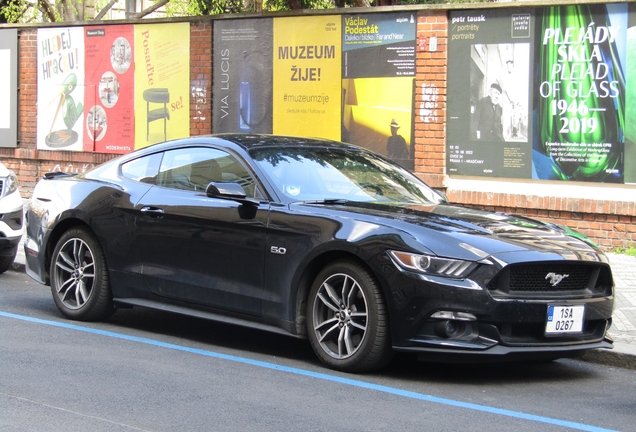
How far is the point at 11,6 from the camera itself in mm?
24375

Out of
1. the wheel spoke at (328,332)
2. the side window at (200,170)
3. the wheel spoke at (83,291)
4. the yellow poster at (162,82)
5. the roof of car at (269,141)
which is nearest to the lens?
the wheel spoke at (328,332)

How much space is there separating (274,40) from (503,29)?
370 centimetres

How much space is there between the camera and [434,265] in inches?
234

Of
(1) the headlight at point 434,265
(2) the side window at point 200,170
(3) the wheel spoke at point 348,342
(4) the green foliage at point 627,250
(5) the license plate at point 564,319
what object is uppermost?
(2) the side window at point 200,170

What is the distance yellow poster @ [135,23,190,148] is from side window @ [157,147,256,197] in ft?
27.6

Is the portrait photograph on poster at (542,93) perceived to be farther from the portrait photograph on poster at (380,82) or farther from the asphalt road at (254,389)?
the asphalt road at (254,389)

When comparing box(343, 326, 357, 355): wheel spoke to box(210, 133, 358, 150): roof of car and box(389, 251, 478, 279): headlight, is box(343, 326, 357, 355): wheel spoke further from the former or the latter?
box(210, 133, 358, 150): roof of car

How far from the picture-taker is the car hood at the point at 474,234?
595 cm

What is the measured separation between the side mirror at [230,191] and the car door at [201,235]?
0.14ft

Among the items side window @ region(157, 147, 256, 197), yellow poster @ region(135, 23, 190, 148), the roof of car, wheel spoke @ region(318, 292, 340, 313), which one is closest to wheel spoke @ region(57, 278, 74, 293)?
side window @ region(157, 147, 256, 197)

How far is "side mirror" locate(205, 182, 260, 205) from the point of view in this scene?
684 cm

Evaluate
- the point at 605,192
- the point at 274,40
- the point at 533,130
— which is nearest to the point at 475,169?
the point at 533,130

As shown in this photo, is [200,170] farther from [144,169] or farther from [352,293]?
[352,293]

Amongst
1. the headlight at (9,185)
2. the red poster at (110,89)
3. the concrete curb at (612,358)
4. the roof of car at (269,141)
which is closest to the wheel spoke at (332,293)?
the roof of car at (269,141)
